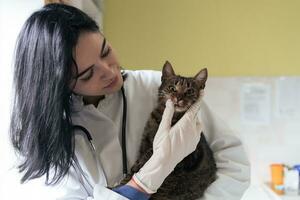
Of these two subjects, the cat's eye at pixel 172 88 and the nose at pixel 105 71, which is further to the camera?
the cat's eye at pixel 172 88

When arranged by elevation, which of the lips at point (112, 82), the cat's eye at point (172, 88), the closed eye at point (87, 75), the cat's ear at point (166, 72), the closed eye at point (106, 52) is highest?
the closed eye at point (106, 52)

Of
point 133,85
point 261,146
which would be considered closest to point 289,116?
point 261,146

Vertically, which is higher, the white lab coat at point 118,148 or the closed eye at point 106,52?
the closed eye at point 106,52

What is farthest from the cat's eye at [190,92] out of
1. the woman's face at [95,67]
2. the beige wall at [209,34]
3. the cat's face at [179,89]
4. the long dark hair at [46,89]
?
the beige wall at [209,34]

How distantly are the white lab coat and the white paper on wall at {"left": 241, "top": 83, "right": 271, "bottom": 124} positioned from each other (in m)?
1.30

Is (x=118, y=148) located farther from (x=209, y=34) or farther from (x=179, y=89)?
(x=209, y=34)

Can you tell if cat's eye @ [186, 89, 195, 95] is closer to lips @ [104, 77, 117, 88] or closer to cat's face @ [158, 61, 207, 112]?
cat's face @ [158, 61, 207, 112]

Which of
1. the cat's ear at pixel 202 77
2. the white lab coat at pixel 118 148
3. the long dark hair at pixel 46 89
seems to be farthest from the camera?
the cat's ear at pixel 202 77

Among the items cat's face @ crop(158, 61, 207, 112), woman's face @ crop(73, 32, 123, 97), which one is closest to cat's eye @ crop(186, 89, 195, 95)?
cat's face @ crop(158, 61, 207, 112)

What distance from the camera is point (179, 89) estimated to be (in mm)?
1005

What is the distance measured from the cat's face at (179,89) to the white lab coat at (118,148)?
→ 5 centimetres

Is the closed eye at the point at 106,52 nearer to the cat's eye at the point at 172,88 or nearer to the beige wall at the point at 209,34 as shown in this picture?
the cat's eye at the point at 172,88

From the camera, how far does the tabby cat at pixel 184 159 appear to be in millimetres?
956

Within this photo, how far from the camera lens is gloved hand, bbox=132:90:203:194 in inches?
34.2
